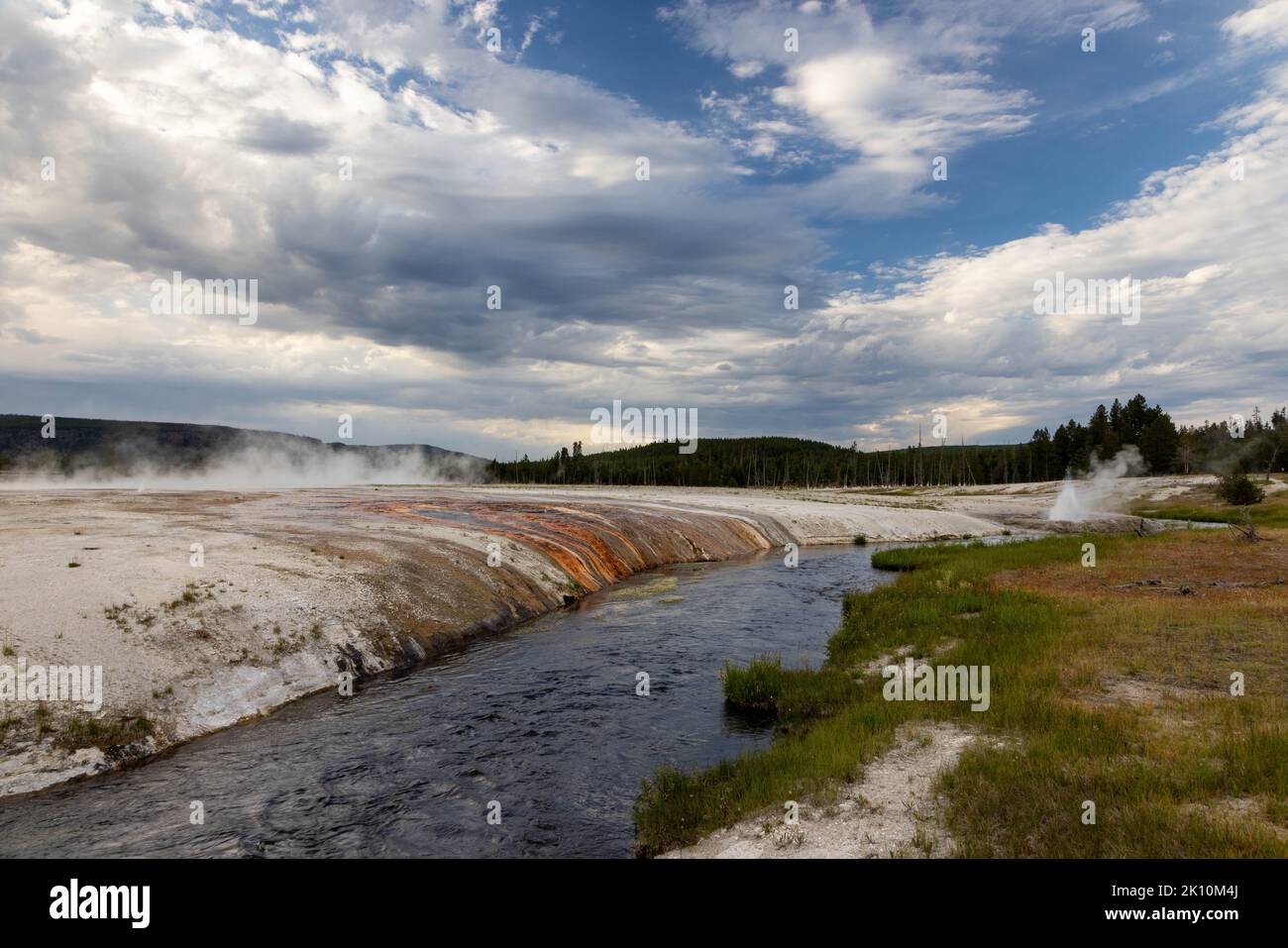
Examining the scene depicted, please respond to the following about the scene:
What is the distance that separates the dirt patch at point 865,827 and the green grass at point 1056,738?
0.28 m

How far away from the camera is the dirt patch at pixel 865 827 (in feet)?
27.7

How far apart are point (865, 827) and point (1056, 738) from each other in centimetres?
409

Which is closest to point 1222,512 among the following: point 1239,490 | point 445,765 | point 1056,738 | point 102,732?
point 1239,490

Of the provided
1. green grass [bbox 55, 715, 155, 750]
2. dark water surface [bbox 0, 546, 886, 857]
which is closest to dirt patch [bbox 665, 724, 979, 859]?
dark water surface [bbox 0, 546, 886, 857]

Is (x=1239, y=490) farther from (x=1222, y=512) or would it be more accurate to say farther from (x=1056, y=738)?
(x=1056, y=738)

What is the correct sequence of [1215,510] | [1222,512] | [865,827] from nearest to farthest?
1. [865,827]
2. [1222,512]
3. [1215,510]

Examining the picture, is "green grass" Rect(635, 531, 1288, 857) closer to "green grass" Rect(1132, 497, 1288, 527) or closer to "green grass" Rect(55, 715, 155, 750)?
"green grass" Rect(55, 715, 155, 750)

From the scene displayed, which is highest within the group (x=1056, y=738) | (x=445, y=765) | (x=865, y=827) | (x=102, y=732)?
(x=1056, y=738)

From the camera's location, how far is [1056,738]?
10.7m

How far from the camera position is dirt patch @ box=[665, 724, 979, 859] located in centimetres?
845

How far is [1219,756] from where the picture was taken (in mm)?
9508

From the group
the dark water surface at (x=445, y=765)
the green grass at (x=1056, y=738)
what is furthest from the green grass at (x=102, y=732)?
the green grass at (x=1056, y=738)
